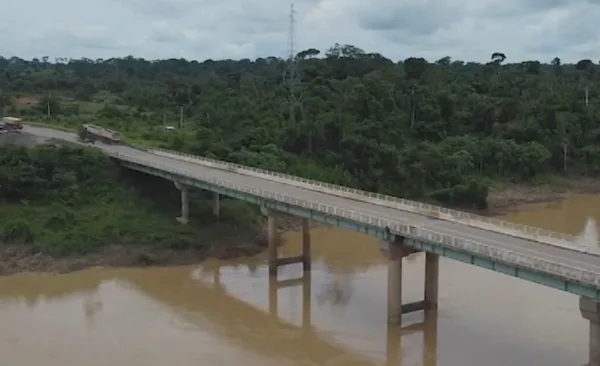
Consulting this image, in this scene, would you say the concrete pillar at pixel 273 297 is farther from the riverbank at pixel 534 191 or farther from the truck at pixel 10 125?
the truck at pixel 10 125

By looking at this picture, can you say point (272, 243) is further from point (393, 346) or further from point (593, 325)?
point (593, 325)

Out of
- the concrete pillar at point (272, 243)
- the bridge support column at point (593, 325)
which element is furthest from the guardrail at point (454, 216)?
the bridge support column at point (593, 325)

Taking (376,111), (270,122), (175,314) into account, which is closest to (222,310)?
(175,314)

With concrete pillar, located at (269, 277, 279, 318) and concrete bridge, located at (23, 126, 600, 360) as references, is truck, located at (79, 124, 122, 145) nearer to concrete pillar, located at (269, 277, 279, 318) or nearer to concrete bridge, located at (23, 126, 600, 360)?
concrete bridge, located at (23, 126, 600, 360)

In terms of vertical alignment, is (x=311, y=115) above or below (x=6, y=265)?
above

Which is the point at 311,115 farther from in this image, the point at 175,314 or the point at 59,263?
the point at 175,314
